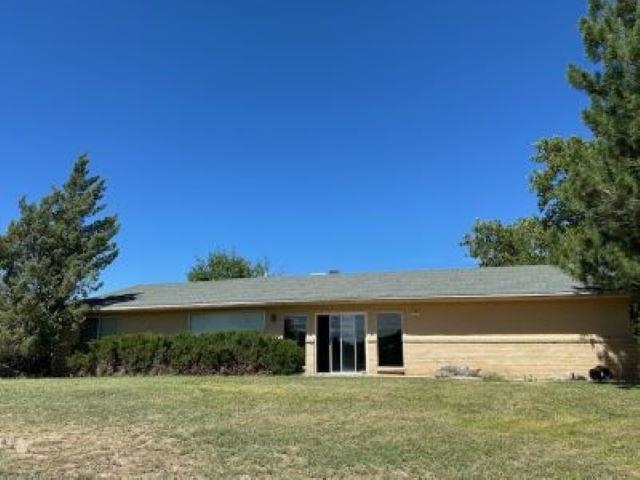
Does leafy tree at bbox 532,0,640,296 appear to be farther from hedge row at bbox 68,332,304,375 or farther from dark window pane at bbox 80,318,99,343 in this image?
dark window pane at bbox 80,318,99,343

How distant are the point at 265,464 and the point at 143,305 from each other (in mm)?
18394

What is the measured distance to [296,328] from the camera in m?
23.8

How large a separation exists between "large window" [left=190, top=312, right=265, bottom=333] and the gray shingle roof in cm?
60

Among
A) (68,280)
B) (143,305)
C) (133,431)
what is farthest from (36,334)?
(133,431)

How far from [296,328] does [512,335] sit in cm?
731

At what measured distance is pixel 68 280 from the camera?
24938 millimetres

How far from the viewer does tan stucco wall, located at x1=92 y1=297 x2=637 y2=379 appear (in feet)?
66.1

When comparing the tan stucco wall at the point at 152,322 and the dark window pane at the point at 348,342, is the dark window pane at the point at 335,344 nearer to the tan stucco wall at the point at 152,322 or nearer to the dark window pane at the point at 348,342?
the dark window pane at the point at 348,342

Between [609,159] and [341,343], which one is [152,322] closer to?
[341,343]

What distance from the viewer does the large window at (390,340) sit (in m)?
22.4

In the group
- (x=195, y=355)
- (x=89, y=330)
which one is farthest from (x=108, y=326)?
(x=195, y=355)

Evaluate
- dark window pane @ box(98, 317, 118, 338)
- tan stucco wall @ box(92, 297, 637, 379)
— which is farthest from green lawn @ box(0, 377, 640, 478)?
dark window pane @ box(98, 317, 118, 338)

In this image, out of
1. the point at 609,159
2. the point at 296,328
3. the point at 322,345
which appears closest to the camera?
the point at 609,159

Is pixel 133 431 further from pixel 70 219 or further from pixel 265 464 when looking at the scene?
pixel 70 219
